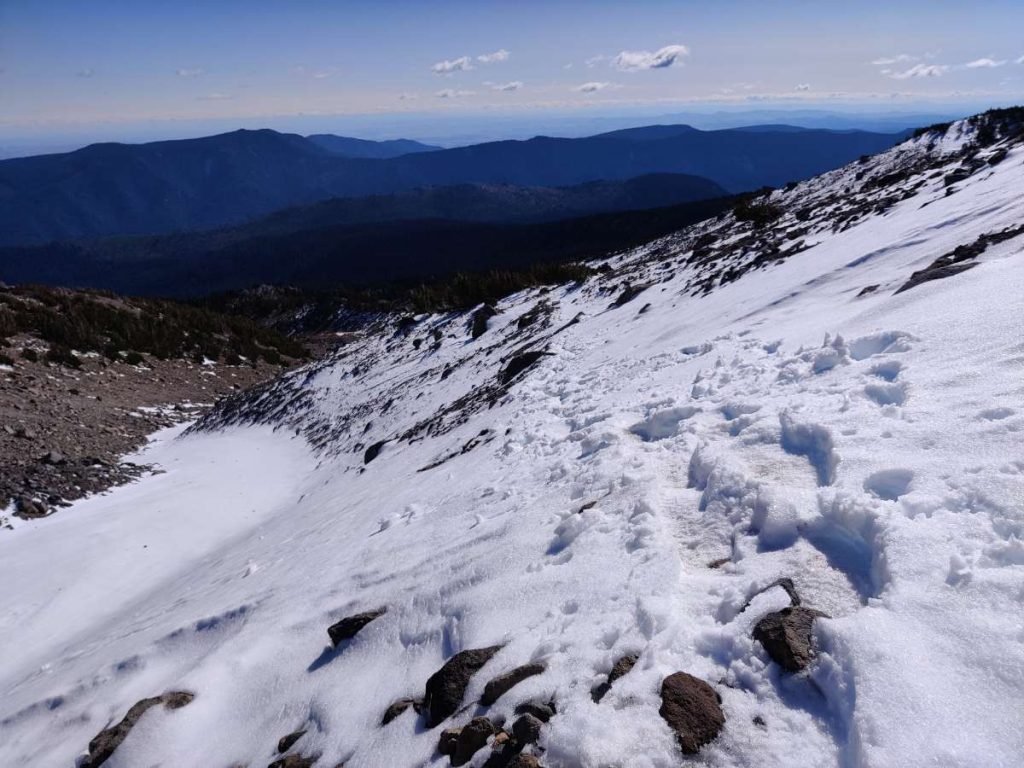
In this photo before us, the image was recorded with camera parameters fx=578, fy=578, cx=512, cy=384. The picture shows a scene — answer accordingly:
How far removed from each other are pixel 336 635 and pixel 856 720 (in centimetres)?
386

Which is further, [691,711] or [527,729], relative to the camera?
[527,729]

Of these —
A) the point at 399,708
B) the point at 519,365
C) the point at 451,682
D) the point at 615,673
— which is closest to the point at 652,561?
the point at 615,673

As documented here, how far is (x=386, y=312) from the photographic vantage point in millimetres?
44031

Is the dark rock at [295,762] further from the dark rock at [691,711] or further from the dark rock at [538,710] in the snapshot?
the dark rock at [691,711]

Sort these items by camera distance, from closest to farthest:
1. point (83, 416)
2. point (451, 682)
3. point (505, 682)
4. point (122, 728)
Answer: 1. point (505, 682)
2. point (451, 682)
3. point (122, 728)
4. point (83, 416)

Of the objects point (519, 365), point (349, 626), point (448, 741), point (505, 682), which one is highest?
point (505, 682)

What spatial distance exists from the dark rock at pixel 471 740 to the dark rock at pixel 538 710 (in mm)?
179

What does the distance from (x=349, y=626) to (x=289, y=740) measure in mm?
937

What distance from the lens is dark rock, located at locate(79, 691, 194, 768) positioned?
4691 mm

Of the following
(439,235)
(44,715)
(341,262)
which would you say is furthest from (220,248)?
(44,715)

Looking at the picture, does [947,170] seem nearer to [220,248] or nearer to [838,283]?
[838,283]

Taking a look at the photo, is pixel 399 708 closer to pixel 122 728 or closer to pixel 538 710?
pixel 538 710

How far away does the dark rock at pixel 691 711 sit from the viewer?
2.77 meters

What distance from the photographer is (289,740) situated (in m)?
4.12
